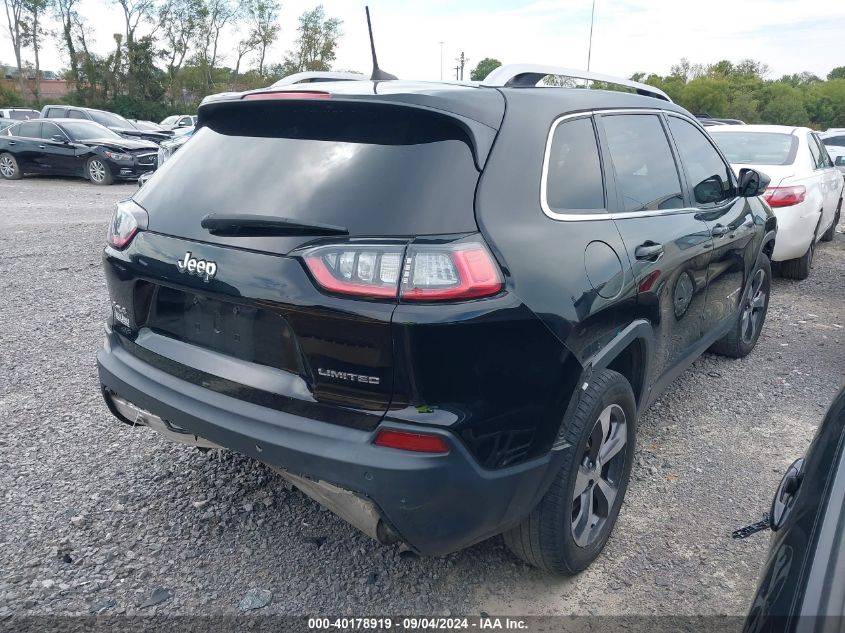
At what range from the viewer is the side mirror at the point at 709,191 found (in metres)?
3.69

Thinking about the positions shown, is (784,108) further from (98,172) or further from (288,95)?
(288,95)

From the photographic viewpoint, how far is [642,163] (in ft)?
10.5

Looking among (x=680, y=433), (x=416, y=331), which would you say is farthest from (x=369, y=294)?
(x=680, y=433)

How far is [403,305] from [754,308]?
399cm

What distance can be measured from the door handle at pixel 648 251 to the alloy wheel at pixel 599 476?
0.60m

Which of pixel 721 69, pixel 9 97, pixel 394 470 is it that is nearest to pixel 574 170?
pixel 394 470

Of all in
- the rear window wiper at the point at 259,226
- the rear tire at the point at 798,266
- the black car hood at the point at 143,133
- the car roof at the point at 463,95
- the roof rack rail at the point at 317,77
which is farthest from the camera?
the black car hood at the point at 143,133

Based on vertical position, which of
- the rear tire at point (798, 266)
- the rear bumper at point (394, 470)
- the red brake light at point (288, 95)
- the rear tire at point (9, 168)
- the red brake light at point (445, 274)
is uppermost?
the red brake light at point (288, 95)

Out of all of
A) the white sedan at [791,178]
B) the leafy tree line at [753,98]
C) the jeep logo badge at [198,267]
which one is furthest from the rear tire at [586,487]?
→ the leafy tree line at [753,98]

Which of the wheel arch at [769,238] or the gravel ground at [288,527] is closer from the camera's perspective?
the gravel ground at [288,527]

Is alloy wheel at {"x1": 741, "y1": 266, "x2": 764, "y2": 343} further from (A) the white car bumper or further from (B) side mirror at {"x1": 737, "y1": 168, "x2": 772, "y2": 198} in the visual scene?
(A) the white car bumper

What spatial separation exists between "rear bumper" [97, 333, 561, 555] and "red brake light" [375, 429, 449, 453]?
0.02m

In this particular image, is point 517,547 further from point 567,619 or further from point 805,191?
point 805,191

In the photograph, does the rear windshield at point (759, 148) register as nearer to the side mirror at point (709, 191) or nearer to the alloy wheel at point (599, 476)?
the side mirror at point (709, 191)
